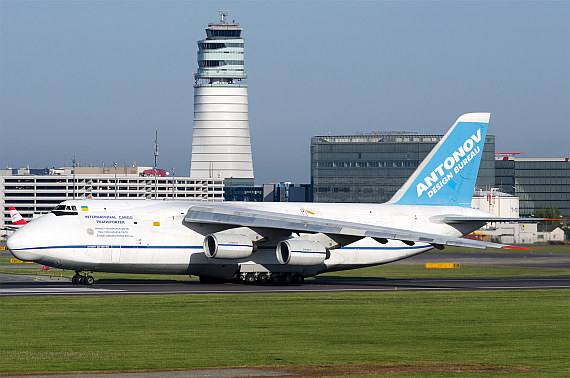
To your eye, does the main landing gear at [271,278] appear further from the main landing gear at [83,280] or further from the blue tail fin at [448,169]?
the blue tail fin at [448,169]

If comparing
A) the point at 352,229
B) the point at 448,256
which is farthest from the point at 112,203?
the point at 448,256

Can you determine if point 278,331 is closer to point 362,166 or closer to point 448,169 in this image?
point 448,169

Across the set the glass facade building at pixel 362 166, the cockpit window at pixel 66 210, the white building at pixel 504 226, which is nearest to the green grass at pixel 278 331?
the cockpit window at pixel 66 210

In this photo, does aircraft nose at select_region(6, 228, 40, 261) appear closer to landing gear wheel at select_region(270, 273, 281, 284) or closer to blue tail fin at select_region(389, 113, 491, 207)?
landing gear wheel at select_region(270, 273, 281, 284)

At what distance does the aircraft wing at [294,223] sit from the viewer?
3525 cm

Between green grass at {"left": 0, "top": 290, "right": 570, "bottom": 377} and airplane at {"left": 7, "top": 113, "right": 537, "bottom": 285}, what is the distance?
501 cm

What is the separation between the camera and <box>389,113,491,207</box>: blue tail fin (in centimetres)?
4584

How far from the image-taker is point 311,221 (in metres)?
38.0

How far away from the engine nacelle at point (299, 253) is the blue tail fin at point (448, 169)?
9070 mm

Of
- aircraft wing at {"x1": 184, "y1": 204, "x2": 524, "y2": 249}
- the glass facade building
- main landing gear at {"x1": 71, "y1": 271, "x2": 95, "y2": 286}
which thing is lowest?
main landing gear at {"x1": 71, "y1": 271, "x2": 95, "y2": 286}

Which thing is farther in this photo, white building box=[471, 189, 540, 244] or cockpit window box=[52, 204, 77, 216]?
white building box=[471, 189, 540, 244]

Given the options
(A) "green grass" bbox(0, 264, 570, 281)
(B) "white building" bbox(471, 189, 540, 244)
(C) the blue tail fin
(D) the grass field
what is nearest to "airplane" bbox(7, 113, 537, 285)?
(C) the blue tail fin

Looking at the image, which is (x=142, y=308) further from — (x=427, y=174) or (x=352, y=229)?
(x=427, y=174)

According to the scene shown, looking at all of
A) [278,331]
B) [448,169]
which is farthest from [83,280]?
[448,169]
